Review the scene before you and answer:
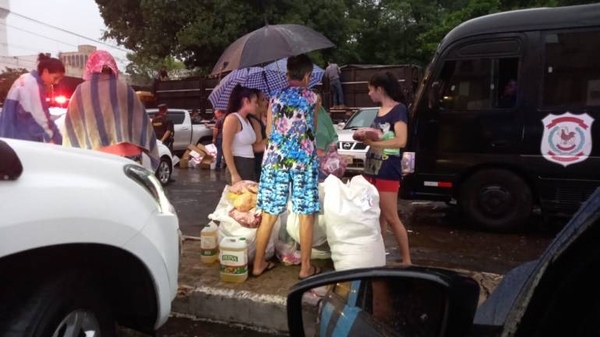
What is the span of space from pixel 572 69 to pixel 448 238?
2.37 metres

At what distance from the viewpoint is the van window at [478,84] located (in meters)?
5.71

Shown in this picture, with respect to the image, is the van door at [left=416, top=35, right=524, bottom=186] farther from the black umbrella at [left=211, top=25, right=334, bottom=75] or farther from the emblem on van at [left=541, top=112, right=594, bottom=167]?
the black umbrella at [left=211, top=25, right=334, bottom=75]

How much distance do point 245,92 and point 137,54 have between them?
71.5 feet

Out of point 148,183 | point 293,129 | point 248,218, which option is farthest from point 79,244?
point 248,218

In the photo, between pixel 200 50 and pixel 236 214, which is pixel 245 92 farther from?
pixel 200 50

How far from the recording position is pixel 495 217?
591 cm

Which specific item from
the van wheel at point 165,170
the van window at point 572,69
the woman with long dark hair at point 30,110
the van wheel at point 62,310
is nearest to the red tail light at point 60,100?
the van wheel at point 165,170

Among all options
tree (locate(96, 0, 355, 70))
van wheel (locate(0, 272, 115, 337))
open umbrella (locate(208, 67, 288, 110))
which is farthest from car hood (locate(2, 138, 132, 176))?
tree (locate(96, 0, 355, 70))

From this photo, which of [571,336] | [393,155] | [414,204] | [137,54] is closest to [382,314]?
[571,336]

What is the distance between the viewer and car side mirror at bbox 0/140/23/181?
5.83 feet

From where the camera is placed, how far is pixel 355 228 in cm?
377

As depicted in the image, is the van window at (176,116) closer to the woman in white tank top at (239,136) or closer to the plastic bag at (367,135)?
the woman in white tank top at (239,136)

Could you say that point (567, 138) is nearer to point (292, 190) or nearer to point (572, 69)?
point (572, 69)

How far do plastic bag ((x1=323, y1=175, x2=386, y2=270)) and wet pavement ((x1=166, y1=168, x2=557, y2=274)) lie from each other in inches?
48.9
